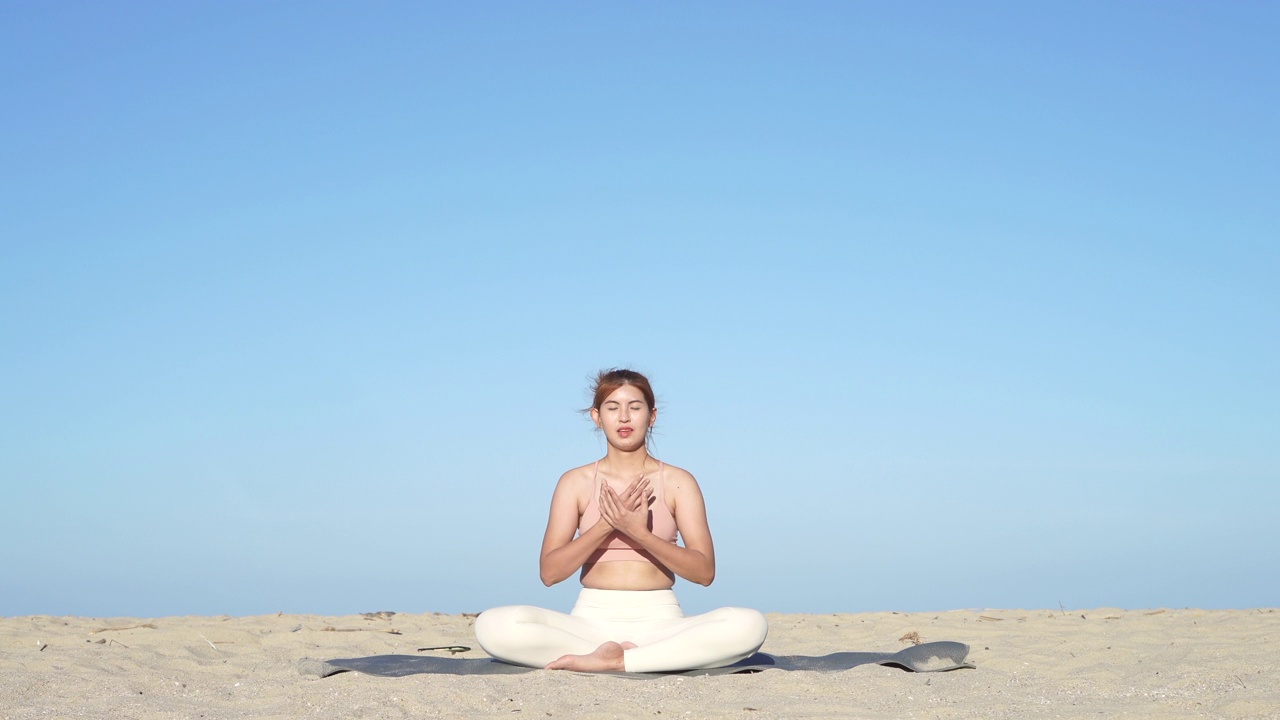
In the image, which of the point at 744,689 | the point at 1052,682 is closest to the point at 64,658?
the point at 744,689

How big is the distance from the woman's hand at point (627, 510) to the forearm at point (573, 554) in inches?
3.8

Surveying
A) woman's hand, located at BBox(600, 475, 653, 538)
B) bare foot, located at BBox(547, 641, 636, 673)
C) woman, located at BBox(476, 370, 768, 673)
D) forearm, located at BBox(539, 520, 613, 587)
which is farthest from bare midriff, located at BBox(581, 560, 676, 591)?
woman's hand, located at BBox(600, 475, 653, 538)

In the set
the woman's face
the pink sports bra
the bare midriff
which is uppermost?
the woman's face

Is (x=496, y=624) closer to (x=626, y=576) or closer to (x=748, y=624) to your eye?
(x=626, y=576)

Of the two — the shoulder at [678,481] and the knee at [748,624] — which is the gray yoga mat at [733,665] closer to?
the knee at [748,624]

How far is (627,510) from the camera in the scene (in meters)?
6.67

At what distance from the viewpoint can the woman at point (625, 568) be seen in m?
6.88

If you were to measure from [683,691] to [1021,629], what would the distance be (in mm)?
5360

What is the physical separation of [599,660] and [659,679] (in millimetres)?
406

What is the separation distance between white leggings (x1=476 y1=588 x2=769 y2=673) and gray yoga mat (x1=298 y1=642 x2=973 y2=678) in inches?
4.5

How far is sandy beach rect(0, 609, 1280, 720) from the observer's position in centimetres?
601

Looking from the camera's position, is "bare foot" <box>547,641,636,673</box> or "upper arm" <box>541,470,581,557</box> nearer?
"bare foot" <box>547,641,636,673</box>

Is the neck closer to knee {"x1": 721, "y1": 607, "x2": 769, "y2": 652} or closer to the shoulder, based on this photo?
the shoulder

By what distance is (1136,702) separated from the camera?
640 cm
